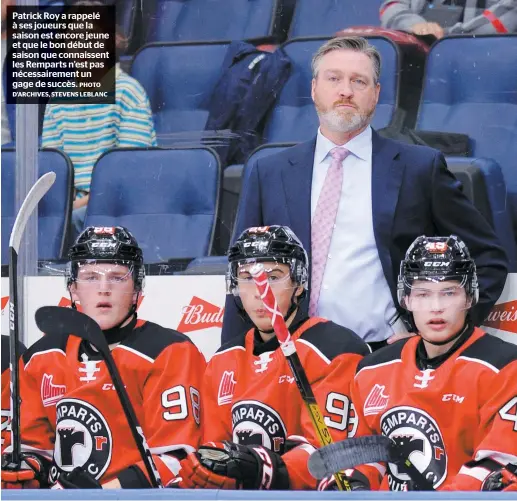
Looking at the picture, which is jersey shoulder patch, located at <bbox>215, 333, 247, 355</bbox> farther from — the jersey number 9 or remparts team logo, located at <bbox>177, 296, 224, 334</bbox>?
remparts team logo, located at <bbox>177, 296, 224, 334</bbox>

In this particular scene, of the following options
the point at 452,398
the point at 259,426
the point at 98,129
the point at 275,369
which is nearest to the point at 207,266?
the point at 98,129

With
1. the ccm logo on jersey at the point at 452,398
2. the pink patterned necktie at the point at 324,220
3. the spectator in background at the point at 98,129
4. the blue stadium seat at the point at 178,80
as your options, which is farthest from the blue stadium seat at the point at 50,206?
the ccm logo on jersey at the point at 452,398

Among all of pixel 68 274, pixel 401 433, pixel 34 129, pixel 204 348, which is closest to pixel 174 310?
pixel 204 348

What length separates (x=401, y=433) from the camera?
332 centimetres

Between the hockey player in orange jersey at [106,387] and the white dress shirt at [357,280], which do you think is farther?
the white dress shirt at [357,280]

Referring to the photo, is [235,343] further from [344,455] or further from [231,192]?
[344,455]

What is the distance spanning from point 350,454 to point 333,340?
83 centimetres

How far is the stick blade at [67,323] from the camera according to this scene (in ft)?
10.5

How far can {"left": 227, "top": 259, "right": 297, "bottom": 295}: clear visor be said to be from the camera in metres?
3.55

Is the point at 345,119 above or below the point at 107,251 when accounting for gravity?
above

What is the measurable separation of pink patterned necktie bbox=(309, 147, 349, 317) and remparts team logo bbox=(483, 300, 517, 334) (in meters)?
0.58

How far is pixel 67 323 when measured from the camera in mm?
3242

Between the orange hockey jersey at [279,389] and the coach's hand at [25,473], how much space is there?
49 centimetres

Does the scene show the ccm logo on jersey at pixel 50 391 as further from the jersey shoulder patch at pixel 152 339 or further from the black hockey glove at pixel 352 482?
the black hockey glove at pixel 352 482
